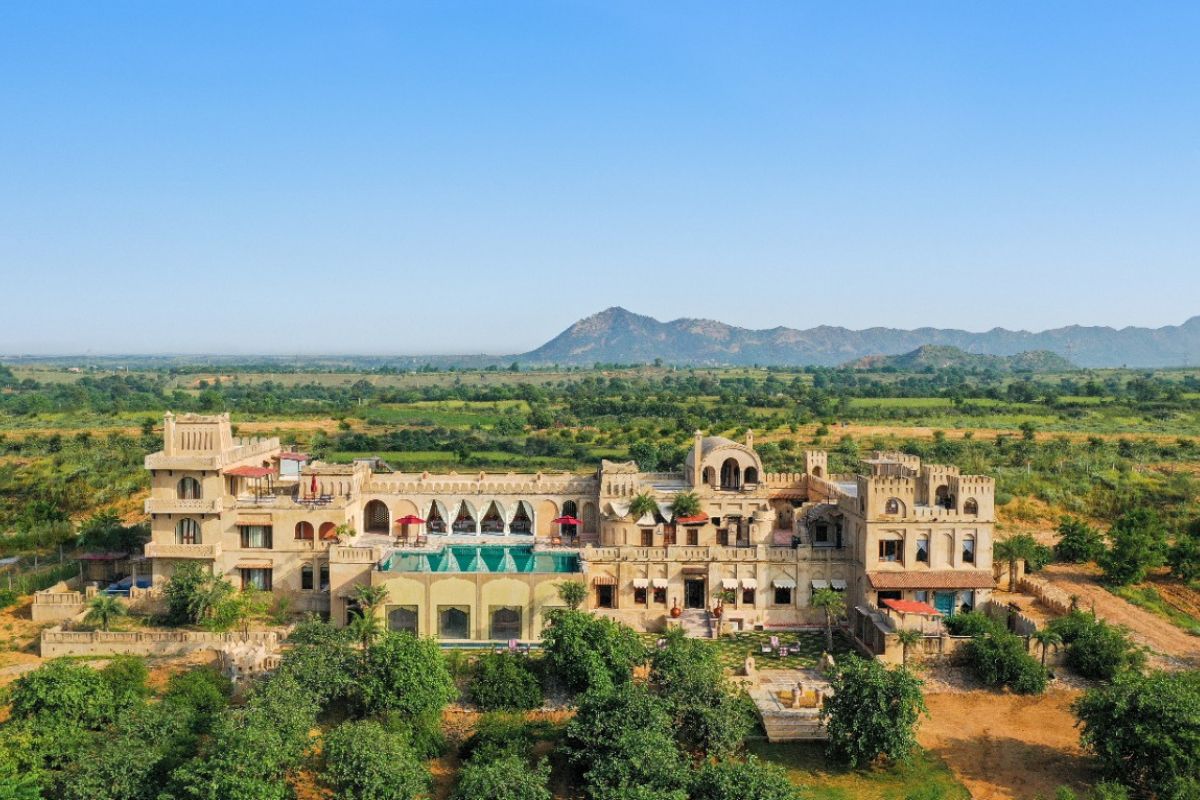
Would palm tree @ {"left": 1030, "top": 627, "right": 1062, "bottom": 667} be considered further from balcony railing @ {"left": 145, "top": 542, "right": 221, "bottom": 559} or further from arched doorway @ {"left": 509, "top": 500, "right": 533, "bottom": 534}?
balcony railing @ {"left": 145, "top": 542, "right": 221, "bottom": 559}

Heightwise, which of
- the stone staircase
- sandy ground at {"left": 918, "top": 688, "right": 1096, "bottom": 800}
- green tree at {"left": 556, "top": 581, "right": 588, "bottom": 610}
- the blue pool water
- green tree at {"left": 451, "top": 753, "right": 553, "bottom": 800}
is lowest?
sandy ground at {"left": 918, "top": 688, "right": 1096, "bottom": 800}

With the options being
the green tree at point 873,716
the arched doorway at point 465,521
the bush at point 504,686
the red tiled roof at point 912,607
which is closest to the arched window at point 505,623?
the bush at point 504,686

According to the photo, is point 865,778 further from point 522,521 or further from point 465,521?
point 465,521

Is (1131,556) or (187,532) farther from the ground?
(187,532)

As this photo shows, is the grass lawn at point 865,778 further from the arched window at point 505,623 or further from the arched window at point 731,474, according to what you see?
the arched window at point 731,474

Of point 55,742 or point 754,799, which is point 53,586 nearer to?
point 55,742

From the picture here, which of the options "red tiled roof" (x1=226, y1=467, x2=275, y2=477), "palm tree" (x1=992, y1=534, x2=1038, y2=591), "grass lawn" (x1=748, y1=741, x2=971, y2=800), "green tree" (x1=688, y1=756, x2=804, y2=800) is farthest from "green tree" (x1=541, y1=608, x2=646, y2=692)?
"palm tree" (x1=992, y1=534, x2=1038, y2=591)

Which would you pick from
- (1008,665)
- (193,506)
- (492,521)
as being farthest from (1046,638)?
(193,506)
